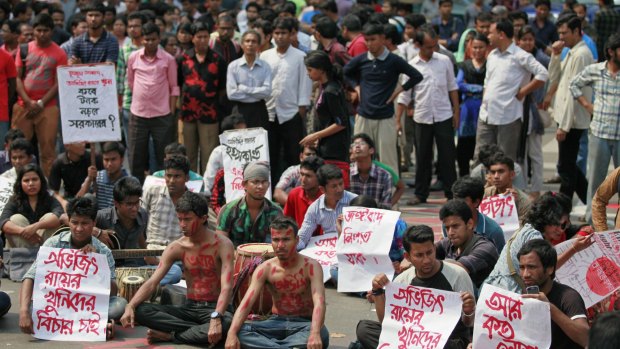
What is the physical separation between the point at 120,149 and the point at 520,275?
549 cm

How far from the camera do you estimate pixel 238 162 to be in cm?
1359

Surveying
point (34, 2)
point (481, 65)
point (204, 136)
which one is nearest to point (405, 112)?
point (481, 65)

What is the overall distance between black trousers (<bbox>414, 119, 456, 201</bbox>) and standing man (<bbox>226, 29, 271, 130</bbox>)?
1919mm

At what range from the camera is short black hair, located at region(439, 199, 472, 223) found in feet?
31.8

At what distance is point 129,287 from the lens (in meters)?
10.8

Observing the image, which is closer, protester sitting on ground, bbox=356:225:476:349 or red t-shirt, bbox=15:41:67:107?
protester sitting on ground, bbox=356:225:476:349

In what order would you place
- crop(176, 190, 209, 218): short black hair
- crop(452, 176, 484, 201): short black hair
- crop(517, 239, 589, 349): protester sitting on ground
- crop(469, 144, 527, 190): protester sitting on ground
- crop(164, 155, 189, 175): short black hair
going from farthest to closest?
crop(469, 144, 527, 190): protester sitting on ground, crop(164, 155, 189, 175): short black hair, crop(452, 176, 484, 201): short black hair, crop(176, 190, 209, 218): short black hair, crop(517, 239, 589, 349): protester sitting on ground

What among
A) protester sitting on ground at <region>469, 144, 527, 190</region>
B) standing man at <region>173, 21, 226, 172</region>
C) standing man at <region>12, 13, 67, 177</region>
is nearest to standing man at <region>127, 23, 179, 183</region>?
standing man at <region>173, 21, 226, 172</region>

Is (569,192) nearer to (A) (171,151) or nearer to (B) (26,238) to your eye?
(A) (171,151)

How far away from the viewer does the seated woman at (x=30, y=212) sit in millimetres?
11867

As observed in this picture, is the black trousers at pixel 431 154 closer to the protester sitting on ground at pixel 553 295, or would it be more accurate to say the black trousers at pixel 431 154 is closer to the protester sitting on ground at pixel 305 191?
the protester sitting on ground at pixel 305 191

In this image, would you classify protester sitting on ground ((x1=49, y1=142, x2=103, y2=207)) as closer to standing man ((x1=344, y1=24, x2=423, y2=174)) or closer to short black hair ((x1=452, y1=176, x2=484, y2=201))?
standing man ((x1=344, y1=24, x2=423, y2=174))

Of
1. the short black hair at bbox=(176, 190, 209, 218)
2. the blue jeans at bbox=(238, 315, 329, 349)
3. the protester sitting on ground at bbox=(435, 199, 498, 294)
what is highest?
the short black hair at bbox=(176, 190, 209, 218)

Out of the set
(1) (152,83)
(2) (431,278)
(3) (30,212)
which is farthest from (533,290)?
(1) (152,83)
